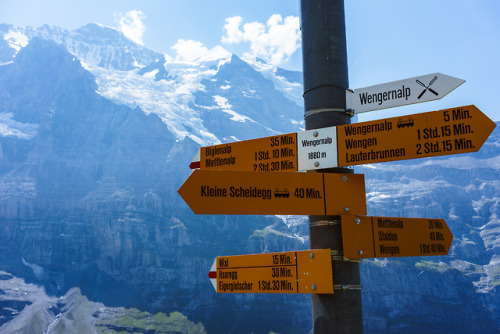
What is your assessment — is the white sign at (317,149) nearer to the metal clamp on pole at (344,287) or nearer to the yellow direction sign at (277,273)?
the yellow direction sign at (277,273)

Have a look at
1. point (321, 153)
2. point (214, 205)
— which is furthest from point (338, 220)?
point (214, 205)

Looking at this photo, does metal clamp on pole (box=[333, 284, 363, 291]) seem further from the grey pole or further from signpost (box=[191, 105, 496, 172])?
signpost (box=[191, 105, 496, 172])

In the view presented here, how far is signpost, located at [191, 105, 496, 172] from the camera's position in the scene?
4.88m

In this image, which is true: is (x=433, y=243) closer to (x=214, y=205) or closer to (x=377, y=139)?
(x=377, y=139)

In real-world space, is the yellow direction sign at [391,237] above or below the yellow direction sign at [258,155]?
below

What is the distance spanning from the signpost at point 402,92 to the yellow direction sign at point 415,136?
44 cm

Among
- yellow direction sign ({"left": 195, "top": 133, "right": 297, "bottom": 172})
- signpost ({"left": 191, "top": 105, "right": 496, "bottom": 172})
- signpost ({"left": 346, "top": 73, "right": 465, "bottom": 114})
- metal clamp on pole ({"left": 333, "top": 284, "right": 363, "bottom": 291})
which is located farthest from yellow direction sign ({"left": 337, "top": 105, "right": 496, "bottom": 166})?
metal clamp on pole ({"left": 333, "top": 284, "right": 363, "bottom": 291})

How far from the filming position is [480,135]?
15.8 ft

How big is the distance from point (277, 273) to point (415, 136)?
6.88 ft

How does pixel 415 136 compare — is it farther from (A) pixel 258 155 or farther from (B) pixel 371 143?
(A) pixel 258 155

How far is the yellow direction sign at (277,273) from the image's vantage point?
5090 millimetres

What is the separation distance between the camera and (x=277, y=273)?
5.43 metres

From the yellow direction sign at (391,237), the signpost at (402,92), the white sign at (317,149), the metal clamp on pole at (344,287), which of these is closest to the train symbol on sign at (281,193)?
the white sign at (317,149)

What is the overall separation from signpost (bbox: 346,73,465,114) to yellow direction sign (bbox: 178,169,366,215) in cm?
93
